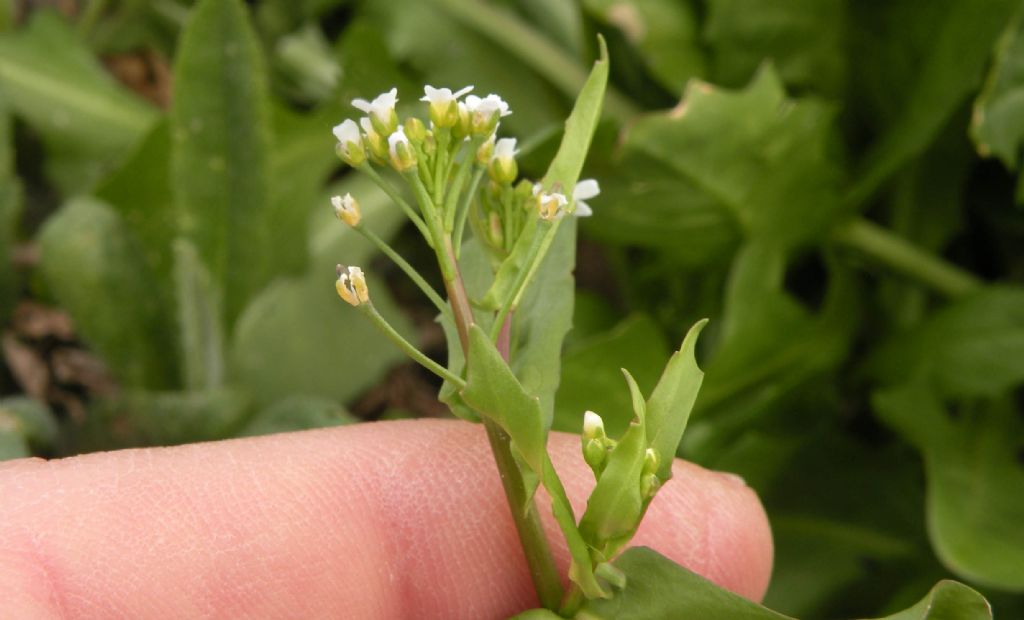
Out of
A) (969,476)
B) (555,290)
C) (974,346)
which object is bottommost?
(969,476)

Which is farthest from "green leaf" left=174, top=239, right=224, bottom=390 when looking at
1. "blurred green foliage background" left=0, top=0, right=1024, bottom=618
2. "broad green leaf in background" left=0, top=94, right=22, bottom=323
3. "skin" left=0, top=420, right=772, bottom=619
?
"skin" left=0, top=420, right=772, bottom=619

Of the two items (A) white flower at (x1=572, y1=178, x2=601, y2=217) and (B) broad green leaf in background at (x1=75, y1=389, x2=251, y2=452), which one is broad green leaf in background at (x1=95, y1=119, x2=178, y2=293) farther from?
(A) white flower at (x1=572, y1=178, x2=601, y2=217)

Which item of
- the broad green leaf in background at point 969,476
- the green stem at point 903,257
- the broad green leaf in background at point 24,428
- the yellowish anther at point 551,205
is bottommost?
the broad green leaf in background at point 969,476

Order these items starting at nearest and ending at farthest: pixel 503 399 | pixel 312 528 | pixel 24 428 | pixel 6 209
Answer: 1. pixel 503 399
2. pixel 312 528
3. pixel 24 428
4. pixel 6 209

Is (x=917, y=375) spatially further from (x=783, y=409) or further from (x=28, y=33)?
(x=28, y=33)

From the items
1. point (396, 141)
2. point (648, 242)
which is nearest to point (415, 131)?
point (396, 141)

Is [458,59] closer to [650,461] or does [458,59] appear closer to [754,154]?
[754,154]

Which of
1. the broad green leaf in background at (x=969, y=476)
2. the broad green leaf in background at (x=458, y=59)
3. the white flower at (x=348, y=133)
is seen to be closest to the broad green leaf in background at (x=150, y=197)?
the broad green leaf in background at (x=458, y=59)

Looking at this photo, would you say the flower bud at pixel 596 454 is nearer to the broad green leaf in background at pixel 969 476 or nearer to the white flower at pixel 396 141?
the white flower at pixel 396 141
